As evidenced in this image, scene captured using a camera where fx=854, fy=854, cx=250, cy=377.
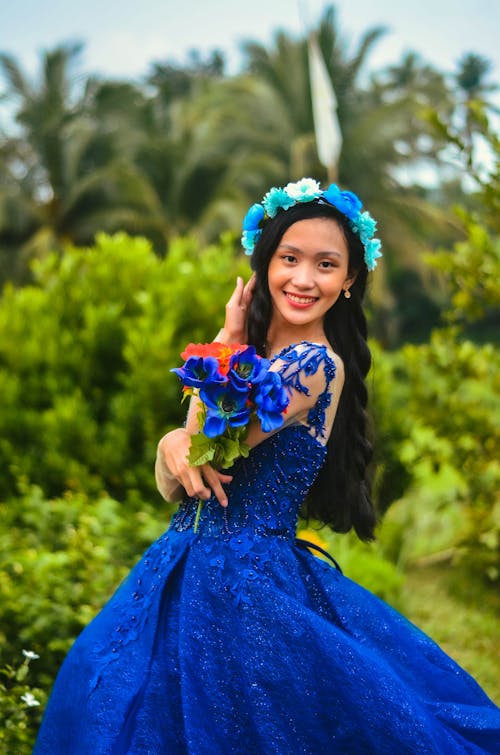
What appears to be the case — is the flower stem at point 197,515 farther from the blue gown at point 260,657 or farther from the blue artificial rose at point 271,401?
the blue artificial rose at point 271,401

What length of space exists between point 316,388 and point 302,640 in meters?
0.63

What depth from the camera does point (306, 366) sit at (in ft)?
7.21

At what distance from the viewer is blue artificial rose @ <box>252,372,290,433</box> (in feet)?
6.61

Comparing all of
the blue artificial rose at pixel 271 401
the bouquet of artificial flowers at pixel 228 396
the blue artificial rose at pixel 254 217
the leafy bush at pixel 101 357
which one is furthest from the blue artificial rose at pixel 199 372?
the leafy bush at pixel 101 357

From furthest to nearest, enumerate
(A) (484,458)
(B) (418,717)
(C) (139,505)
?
(A) (484,458), (C) (139,505), (B) (418,717)

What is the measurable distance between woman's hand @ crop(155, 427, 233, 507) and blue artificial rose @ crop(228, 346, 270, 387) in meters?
0.25

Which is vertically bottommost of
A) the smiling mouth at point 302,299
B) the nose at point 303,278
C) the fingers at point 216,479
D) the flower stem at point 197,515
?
the flower stem at point 197,515

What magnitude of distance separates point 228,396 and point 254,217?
64 cm

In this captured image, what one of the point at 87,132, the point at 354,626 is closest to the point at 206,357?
the point at 354,626

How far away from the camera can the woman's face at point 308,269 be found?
2312 millimetres

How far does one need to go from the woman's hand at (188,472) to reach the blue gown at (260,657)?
10 cm

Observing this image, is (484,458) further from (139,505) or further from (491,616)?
(139,505)

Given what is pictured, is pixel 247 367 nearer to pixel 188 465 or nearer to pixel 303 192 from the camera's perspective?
pixel 188 465

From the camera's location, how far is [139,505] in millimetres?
4586
